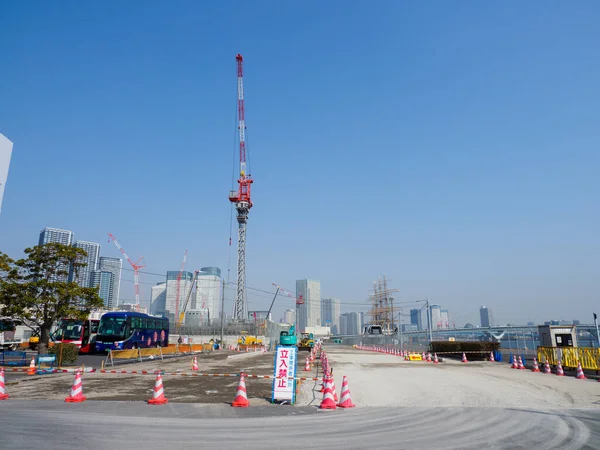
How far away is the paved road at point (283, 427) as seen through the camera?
8.11 metres

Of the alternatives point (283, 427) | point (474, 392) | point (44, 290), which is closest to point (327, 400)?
point (283, 427)

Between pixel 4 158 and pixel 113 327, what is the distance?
2935cm

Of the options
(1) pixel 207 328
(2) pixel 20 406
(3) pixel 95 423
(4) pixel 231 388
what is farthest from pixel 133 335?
(1) pixel 207 328

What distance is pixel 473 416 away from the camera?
10977 mm

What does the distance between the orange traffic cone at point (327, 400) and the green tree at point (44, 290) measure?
2642 cm

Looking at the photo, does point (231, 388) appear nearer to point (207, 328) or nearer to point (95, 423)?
point (95, 423)

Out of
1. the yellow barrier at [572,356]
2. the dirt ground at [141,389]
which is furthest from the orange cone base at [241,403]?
the yellow barrier at [572,356]

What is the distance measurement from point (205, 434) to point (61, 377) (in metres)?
15.3

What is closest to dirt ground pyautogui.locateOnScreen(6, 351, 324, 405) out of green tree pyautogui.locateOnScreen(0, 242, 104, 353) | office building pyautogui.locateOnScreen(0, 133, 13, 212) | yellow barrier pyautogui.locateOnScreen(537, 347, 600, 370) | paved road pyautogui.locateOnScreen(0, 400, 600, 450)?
paved road pyautogui.locateOnScreen(0, 400, 600, 450)

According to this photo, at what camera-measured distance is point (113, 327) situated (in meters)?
35.6

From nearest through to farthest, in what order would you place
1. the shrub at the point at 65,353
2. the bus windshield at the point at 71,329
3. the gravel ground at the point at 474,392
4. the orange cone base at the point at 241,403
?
1. the orange cone base at the point at 241,403
2. the gravel ground at the point at 474,392
3. the shrub at the point at 65,353
4. the bus windshield at the point at 71,329

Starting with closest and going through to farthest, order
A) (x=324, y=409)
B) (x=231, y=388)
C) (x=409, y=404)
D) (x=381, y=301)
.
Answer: (x=324, y=409) < (x=409, y=404) < (x=231, y=388) < (x=381, y=301)

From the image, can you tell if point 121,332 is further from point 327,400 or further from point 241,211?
point 241,211

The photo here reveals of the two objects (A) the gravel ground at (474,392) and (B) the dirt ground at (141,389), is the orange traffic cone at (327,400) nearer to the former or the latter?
(B) the dirt ground at (141,389)
